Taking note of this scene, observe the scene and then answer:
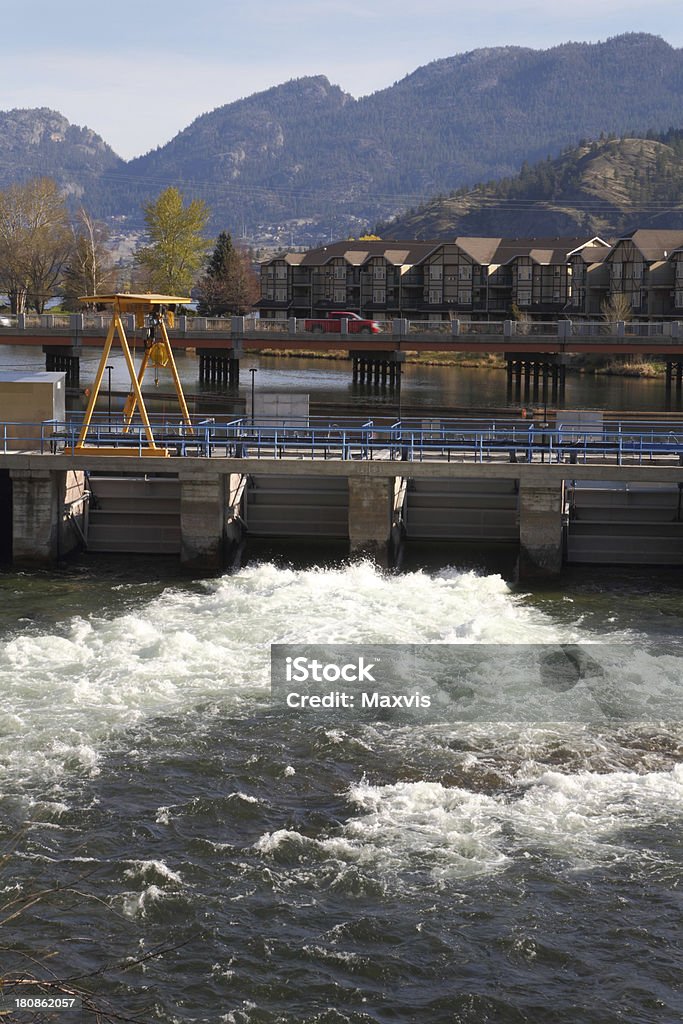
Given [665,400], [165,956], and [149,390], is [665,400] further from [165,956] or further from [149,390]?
[165,956]

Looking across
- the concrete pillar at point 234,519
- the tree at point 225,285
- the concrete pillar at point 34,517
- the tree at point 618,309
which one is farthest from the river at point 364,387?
the concrete pillar at point 34,517

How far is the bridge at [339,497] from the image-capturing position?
36125mm

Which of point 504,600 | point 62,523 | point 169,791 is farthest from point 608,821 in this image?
point 62,523

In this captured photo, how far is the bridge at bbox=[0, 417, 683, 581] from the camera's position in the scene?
36.1 m

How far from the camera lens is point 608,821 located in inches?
772

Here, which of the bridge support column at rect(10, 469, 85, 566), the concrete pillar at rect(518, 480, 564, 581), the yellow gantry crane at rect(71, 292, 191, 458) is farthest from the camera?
the yellow gantry crane at rect(71, 292, 191, 458)

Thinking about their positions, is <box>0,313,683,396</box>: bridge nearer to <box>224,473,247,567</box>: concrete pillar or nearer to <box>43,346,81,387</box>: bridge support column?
<box>43,346,81,387</box>: bridge support column

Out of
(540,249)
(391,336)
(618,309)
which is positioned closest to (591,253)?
(540,249)

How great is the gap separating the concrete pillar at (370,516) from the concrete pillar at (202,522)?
380cm

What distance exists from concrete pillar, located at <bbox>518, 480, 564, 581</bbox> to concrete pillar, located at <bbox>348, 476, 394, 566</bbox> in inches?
151

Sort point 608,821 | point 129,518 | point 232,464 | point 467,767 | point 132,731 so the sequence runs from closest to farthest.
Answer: point 608,821
point 467,767
point 132,731
point 232,464
point 129,518

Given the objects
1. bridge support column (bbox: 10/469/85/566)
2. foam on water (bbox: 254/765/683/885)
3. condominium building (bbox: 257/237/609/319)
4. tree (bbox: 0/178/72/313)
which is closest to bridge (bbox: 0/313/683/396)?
bridge support column (bbox: 10/469/85/566)

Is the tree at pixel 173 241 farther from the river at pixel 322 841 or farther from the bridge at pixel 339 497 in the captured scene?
the river at pixel 322 841

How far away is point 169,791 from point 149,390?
2849 inches
